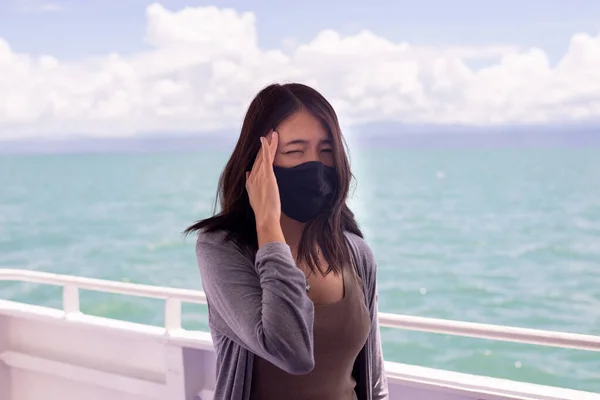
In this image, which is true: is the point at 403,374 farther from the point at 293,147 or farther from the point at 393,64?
the point at 393,64

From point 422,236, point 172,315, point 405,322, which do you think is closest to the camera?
point 405,322

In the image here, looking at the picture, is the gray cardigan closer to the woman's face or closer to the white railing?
the woman's face

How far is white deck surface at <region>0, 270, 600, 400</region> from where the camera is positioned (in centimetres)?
164

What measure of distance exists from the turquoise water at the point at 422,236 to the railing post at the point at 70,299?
19639 millimetres

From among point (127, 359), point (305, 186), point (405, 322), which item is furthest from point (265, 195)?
point (127, 359)

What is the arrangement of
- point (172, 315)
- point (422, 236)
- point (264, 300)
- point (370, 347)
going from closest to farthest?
point (264, 300) → point (370, 347) → point (172, 315) → point (422, 236)

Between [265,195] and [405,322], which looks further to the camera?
[405,322]

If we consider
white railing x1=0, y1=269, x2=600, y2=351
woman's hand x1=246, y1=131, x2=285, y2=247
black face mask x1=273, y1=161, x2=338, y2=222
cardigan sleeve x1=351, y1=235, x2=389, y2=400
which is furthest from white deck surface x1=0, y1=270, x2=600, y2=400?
woman's hand x1=246, y1=131, x2=285, y2=247

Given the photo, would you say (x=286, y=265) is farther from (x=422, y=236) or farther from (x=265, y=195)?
(x=422, y=236)

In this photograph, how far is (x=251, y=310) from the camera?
1061 millimetres

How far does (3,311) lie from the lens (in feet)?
7.88

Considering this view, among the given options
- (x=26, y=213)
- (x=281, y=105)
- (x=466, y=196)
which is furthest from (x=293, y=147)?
(x=26, y=213)

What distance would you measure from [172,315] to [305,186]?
1032mm

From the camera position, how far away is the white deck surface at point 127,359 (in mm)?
1636
